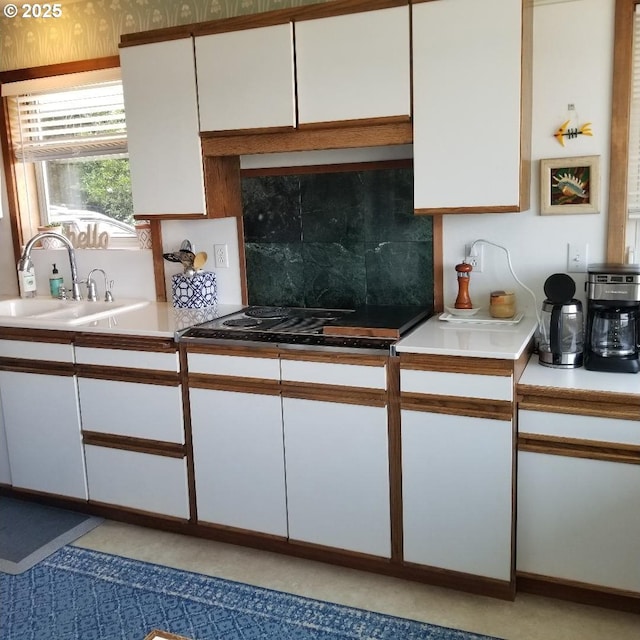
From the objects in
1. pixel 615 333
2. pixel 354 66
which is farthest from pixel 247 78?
pixel 615 333

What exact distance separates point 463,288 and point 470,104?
0.71m

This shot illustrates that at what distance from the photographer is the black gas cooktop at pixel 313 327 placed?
245cm

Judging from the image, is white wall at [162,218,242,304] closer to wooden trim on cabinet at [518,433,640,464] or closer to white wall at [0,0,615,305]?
white wall at [0,0,615,305]

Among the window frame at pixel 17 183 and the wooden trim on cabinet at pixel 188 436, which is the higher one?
the window frame at pixel 17 183

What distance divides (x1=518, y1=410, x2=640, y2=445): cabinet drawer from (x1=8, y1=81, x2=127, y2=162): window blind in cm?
242

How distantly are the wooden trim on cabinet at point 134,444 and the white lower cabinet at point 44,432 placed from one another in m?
0.08

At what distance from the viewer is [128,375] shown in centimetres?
285

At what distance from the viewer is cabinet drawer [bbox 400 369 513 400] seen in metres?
2.21

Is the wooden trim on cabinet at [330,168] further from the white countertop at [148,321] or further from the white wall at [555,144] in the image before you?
the white countertop at [148,321]

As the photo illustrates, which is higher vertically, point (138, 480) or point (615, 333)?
point (615, 333)

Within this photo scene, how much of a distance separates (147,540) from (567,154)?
7.69 feet

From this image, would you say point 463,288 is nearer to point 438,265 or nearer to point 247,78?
point 438,265

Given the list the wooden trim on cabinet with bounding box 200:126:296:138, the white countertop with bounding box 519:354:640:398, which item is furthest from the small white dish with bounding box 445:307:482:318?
the wooden trim on cabinet with bounding box 200:126:296:138

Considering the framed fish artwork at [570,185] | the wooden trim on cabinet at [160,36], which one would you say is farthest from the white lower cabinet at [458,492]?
the wooden trim on cabinet at [160,36]
